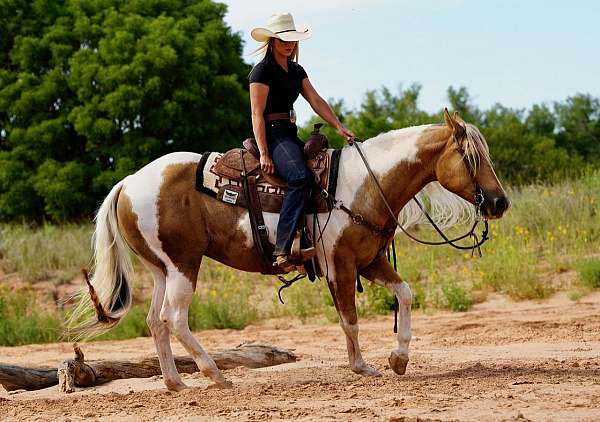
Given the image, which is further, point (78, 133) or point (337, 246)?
point (78, 133)

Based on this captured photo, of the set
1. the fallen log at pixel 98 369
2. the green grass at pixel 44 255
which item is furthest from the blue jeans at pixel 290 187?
the green grass at pixel 44 255

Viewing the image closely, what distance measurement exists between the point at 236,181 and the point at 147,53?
715 inches

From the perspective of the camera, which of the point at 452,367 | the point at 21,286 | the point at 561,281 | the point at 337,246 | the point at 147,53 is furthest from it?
the point at 147,53

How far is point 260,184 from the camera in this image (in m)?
7.98

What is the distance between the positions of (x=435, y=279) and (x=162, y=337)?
7449 millimetres

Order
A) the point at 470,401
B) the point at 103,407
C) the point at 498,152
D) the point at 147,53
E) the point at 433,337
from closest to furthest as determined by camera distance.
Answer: the point at 470,401 → the point at 103,407 → the point at 433,337 → the point at 147,53 → the point at 498,152

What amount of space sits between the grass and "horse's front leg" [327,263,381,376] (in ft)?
19.3

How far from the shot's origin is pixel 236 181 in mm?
8000

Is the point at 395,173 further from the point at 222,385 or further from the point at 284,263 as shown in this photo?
the point at 222,385

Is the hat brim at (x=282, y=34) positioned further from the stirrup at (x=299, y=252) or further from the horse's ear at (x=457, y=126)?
the stirrup at (x=299, y=252)

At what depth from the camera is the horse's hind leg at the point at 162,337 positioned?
7.98 m

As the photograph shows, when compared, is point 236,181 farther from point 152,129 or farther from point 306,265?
point 152,129

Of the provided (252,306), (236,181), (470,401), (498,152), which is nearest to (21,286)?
(252,306)

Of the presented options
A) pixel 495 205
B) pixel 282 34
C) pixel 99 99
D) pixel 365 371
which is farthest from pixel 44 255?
pixel 495 205
